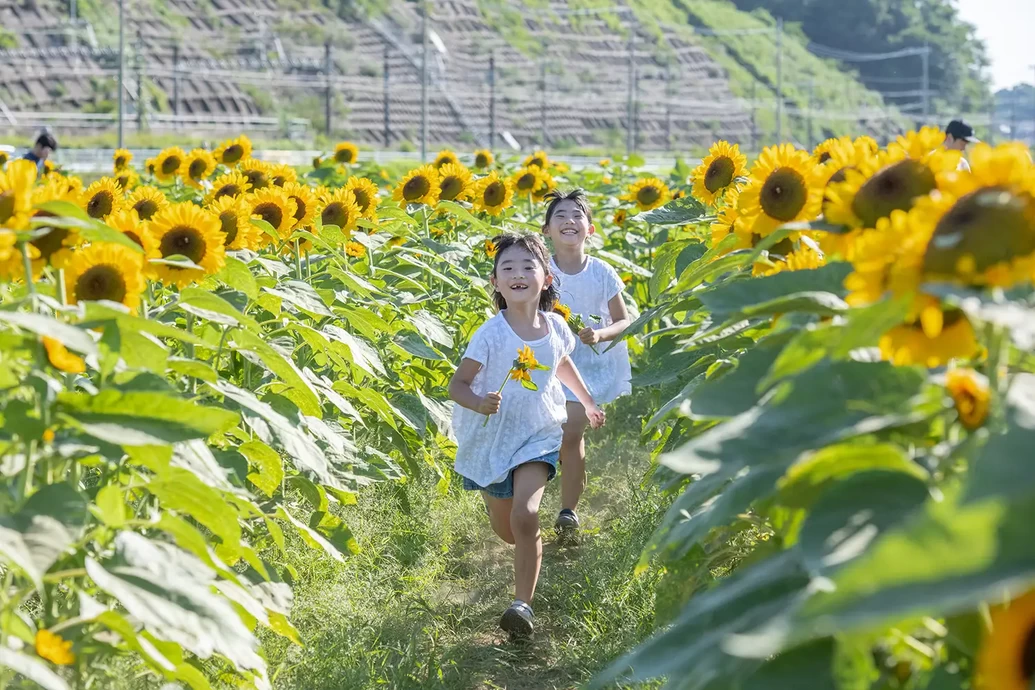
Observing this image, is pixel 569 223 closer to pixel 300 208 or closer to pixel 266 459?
pixel 300 208

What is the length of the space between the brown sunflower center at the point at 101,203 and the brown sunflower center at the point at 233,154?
221 cm

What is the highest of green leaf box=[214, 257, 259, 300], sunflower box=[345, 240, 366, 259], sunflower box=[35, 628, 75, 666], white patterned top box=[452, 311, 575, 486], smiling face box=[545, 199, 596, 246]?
green leaf box=[214, 257, 259, 300]

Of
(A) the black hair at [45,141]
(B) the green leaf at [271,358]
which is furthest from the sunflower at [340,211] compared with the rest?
(A) the black hair at [45,141]

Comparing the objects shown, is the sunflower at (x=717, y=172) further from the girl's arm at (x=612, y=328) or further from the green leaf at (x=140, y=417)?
the green leaf at (x=140, y=417)

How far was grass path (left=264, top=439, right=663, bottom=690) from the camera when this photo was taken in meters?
3.07

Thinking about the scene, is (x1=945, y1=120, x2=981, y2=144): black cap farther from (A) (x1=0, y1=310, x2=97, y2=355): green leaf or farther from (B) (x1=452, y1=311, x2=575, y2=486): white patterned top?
(A) (x1=0, y1=310, x2=97, y2=355): green leaf

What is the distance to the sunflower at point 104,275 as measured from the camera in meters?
2.14

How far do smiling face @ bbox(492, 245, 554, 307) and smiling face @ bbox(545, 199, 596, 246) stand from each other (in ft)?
3.17

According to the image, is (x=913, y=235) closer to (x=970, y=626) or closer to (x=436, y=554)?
(x=970, y=626)

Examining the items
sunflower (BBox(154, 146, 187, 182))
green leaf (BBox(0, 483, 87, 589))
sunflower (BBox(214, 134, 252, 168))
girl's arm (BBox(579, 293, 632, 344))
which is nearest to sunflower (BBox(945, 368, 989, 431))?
green leaf (BBox(0, 483, 87, 589))

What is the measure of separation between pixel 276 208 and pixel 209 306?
5.02 ft

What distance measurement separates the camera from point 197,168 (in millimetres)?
5992

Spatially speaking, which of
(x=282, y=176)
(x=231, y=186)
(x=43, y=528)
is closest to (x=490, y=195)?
(x=282, y=176)

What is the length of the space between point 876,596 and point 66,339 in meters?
1.07
